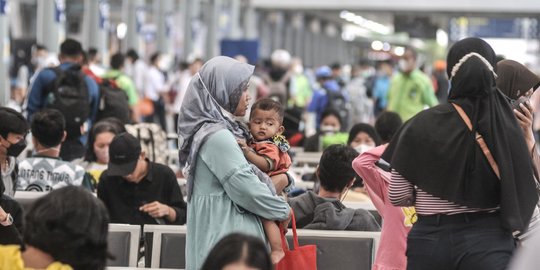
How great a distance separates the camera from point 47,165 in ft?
30.2

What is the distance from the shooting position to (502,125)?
5.54 metres

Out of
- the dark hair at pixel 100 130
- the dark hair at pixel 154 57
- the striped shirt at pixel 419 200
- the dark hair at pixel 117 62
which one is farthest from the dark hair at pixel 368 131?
the dark hair at pixel 154 57

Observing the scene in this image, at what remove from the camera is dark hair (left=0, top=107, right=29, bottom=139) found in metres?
7.97

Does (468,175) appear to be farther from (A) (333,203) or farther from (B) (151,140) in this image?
(B) (151,140)

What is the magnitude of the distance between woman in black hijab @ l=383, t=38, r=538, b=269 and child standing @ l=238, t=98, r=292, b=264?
0.65 meters

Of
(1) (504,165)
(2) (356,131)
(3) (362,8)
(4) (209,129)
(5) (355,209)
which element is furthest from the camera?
(3) (362,8)

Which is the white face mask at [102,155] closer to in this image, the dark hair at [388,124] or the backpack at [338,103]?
the dark hair at [388,124]

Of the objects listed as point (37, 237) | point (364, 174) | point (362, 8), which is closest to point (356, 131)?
point (364, 174)

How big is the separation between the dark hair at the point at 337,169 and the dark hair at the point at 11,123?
180 centimetres

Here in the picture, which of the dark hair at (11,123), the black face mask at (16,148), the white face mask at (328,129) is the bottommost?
the white face mask at (328,129)

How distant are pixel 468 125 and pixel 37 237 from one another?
6.50 ft

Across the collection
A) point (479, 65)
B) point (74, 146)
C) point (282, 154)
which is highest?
point (479, 65)

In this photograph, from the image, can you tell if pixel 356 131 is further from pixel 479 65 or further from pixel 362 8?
pixel 362 8

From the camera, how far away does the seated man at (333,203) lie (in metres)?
7.55
